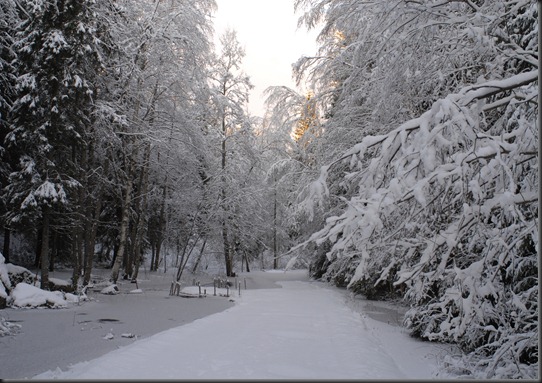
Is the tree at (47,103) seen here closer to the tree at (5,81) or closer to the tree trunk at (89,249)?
the tree at (5,81)

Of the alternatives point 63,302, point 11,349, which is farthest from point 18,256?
point 11,349

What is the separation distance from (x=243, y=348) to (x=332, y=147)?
903 centimetres

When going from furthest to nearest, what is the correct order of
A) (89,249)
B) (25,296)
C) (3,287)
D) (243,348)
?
(89,249) < (25,296) < (3,287) < (243,348)

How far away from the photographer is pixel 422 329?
8.63 m

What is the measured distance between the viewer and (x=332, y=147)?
47.0 feet

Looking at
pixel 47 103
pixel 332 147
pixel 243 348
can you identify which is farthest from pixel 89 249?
pixel 243 348

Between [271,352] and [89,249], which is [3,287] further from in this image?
[271,352]

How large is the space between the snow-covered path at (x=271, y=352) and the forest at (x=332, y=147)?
2.85ft

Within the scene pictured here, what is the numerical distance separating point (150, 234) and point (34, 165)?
17.0m

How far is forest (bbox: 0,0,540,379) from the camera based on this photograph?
11.7 ft

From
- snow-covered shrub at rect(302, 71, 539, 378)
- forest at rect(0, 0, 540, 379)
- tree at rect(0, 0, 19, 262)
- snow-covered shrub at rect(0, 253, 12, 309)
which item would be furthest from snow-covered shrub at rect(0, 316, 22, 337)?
snow-covered shrub at rect(302, 71, 539, 378)

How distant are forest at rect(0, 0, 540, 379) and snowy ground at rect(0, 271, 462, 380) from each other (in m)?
0.91

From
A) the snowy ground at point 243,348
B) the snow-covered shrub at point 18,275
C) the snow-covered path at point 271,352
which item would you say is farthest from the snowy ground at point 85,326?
the snow-covered shrub at point 18,275

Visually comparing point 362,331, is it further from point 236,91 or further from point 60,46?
point 236,91
